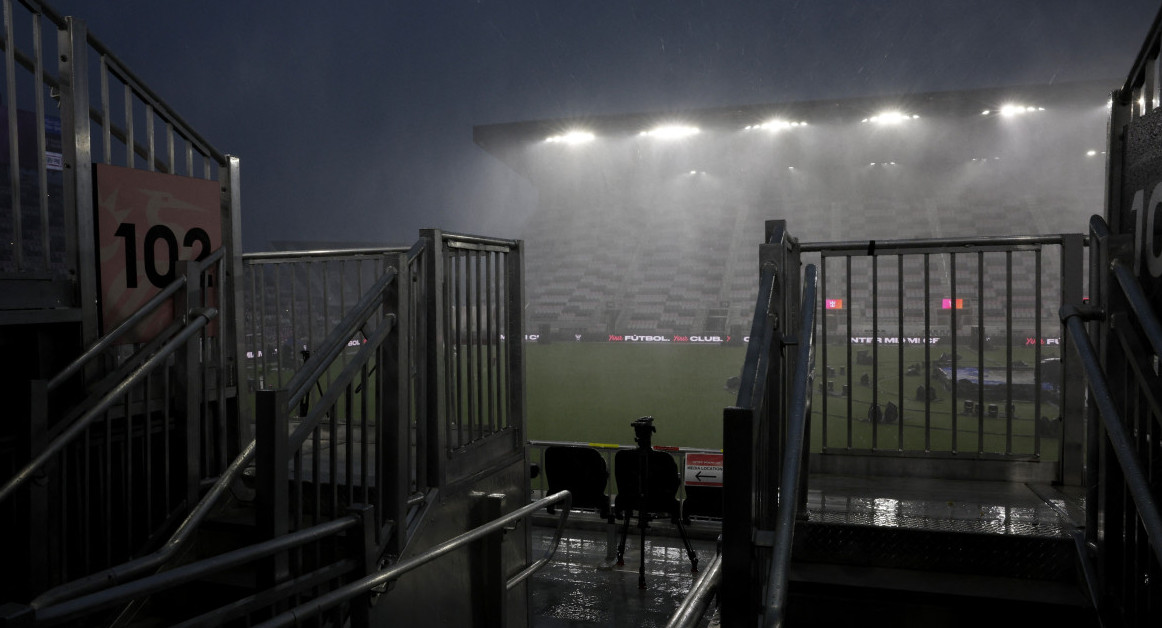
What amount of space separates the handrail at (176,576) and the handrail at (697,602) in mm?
1308

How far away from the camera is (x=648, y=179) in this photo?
43250 mm

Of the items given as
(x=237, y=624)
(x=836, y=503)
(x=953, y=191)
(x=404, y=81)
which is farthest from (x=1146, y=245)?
(x=404, y=81)

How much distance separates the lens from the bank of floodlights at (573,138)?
40875 millimetres

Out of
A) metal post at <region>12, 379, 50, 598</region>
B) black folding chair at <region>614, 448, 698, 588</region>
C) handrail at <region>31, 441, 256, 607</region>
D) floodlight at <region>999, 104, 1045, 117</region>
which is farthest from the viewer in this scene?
floodlight at <region>999, 104, 1045, 117</region>

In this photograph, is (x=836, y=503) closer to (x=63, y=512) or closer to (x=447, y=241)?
(x=447, y=241)

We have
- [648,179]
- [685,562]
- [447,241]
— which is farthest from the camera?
[648,179]

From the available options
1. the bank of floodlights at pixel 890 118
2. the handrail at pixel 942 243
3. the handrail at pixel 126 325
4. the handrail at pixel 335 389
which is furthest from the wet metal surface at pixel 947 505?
the bank of floodlights at pixel 890 118

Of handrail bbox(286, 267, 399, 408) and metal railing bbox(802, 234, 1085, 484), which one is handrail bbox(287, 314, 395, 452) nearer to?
handrail bbox(286, 267, 399, 408)

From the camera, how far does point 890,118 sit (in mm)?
36281

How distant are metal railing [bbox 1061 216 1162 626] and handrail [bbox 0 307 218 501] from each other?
327 cm

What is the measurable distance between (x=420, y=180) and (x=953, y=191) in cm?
8749

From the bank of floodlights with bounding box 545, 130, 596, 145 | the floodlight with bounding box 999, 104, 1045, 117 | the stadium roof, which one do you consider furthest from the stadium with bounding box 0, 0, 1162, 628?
the bank of floodlights with bounding box 545, 130, 596, 145

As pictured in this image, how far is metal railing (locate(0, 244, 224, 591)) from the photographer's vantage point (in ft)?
9.24

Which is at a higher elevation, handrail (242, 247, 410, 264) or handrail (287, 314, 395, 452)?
handrail (242, 247, 410, 264)
